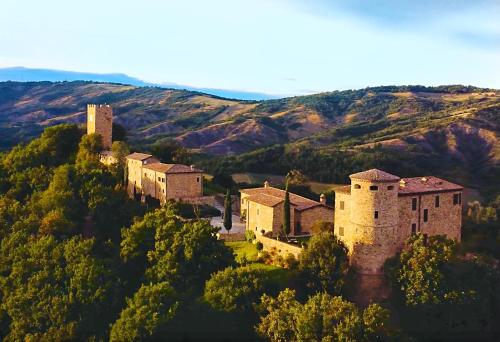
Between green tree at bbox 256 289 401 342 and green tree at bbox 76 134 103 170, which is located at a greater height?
green tree at bbox 76 134 103 170

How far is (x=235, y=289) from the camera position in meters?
30.5

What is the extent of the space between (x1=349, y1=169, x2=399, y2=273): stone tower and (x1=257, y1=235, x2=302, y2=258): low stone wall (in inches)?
139

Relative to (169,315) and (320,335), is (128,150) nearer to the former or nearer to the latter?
(169,315)

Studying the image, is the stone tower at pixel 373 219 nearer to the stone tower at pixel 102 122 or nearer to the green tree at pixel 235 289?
the green tree at pixel 235 289

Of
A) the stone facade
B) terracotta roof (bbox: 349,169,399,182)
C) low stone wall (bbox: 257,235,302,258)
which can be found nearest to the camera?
terracotta roof (bbox: 349,169,399,182)

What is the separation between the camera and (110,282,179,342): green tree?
30000mm

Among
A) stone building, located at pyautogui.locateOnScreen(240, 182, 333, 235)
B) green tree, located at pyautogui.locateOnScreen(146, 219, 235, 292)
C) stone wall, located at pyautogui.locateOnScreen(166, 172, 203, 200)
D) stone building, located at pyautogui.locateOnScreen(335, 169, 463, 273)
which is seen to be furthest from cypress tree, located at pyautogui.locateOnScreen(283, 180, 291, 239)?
stone wall, located at pyautogui.locateOnScreen(166, 172, 203, 200)

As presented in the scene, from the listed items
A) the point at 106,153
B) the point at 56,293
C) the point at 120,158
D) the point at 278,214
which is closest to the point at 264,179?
the point at 106,153

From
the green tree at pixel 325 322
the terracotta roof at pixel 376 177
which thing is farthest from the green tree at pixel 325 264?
the terracotta roof at pixel 376 177

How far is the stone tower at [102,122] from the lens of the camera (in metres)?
56.3

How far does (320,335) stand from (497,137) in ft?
277

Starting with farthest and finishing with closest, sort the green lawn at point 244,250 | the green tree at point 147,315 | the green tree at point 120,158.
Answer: the green tree at point 120,158, the green lawn at point 244,250, the green tree at point 147,315

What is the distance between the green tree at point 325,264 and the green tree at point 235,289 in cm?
263

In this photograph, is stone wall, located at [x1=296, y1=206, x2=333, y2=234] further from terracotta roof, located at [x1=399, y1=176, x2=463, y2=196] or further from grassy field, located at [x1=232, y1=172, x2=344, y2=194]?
grassy field, located at [x1=232, y1=172, x2=344, y2=194]
